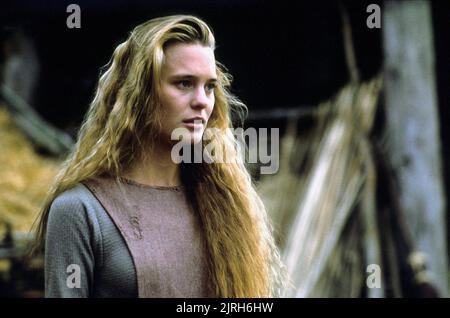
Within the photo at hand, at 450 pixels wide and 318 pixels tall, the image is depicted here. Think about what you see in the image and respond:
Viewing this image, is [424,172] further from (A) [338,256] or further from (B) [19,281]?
(B) [19,281]

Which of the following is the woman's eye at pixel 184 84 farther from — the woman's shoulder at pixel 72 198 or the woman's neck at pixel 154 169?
the woman's shoulder at pixel 72 198

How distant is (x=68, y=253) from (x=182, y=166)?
47 cm

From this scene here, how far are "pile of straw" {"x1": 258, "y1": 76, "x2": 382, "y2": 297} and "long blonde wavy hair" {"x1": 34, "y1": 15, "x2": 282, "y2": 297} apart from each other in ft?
4.05

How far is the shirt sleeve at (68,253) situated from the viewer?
1532 mm

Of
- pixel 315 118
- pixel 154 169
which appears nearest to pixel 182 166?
pixel 154 169

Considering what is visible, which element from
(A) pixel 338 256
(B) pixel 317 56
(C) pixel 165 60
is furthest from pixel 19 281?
(B) pixel 317 56

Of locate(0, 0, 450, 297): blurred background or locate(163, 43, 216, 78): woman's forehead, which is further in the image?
locate(0, 0, 450, 297): blurred background

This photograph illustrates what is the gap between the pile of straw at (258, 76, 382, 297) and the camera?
3355 millimetres

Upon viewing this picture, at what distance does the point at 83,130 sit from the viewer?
1.90 meters

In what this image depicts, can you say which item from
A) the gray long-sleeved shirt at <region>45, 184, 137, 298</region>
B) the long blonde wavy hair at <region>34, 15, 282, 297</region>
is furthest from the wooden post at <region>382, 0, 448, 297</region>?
the gray long-sleeved shirt at <region>45, 184, 137, 298</region>

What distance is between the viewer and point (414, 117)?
3.63 meters

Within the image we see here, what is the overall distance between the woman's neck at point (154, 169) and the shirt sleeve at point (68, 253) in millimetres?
226

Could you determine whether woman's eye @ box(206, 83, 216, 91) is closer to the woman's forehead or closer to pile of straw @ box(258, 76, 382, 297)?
the woman's forehead
